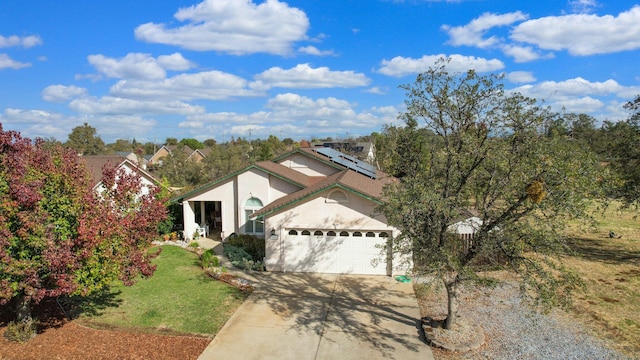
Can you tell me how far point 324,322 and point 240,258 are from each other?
742cm

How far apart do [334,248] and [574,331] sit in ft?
28.9

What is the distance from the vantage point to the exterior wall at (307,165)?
24.7 metres

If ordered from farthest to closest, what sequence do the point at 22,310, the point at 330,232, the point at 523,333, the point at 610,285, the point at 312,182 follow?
the point at 312,182 < the point at 330,232 < the point at 610,285 < the point at 523,333 < the point at 22,310

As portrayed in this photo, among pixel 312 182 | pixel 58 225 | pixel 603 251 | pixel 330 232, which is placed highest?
pixel 312 182

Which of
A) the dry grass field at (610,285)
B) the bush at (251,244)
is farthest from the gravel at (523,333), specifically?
the bush at (251,244)

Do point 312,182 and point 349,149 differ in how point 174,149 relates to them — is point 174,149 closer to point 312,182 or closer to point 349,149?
point 349,149

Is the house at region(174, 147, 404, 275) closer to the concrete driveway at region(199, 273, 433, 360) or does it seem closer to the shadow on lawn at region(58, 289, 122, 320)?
the concrete driveway at region(199, 273, 433, 360)

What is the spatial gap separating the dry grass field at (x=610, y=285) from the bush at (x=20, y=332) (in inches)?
566

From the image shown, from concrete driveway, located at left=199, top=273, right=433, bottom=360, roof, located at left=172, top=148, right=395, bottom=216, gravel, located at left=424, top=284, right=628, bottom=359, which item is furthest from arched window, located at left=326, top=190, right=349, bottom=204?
gravel, located at left=424, top=284, right=628, bottom=359

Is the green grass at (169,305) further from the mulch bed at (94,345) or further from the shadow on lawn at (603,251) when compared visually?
the shadow on lawn at (603,251)

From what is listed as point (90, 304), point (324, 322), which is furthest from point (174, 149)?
point (324, 322)

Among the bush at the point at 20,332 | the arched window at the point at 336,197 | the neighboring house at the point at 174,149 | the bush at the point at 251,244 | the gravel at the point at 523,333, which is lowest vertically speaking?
the gravel at the point at 523,333

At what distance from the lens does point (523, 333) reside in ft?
37.7

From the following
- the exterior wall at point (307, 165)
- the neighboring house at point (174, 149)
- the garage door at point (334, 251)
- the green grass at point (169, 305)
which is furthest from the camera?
the neighboring house at point (174, 149)
